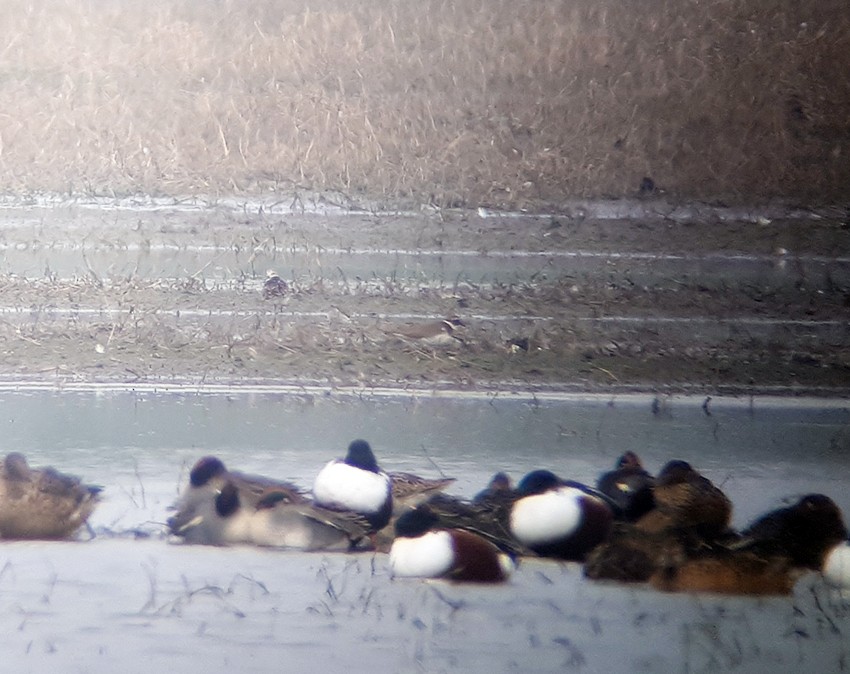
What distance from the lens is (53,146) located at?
13.3 ft

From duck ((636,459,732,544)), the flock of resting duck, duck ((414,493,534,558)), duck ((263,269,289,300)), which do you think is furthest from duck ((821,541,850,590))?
duck ((263,269,289,300))

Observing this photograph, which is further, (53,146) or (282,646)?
(53,146)

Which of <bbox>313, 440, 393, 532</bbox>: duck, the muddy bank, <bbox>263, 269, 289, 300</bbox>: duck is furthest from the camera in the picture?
<bbox>263, 269, 289, 300</bbox>: duck

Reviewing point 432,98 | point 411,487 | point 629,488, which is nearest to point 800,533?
point 629,488

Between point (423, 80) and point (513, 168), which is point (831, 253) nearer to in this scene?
point (513, 168)

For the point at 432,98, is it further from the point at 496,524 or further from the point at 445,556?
the point at 445,556

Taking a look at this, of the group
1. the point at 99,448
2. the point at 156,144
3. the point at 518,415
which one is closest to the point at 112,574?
the point at 99,448

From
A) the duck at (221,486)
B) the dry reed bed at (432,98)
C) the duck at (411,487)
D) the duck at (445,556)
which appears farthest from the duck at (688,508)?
the dry reed bed at (432,98)

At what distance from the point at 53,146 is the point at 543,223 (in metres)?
2.04

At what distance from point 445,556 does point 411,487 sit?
20.9 inches

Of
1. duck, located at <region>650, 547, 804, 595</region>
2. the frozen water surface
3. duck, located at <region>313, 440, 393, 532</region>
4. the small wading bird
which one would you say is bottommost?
the frozen water surface

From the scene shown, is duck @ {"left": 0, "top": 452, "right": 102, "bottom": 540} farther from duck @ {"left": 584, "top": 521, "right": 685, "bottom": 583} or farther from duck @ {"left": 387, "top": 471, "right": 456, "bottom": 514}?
duck @ {"left": 584, "top": 521, "right": 685, "bottom": 583}

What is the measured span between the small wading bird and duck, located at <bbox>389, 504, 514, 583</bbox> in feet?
5.00

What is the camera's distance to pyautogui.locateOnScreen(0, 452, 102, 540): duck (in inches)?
113
